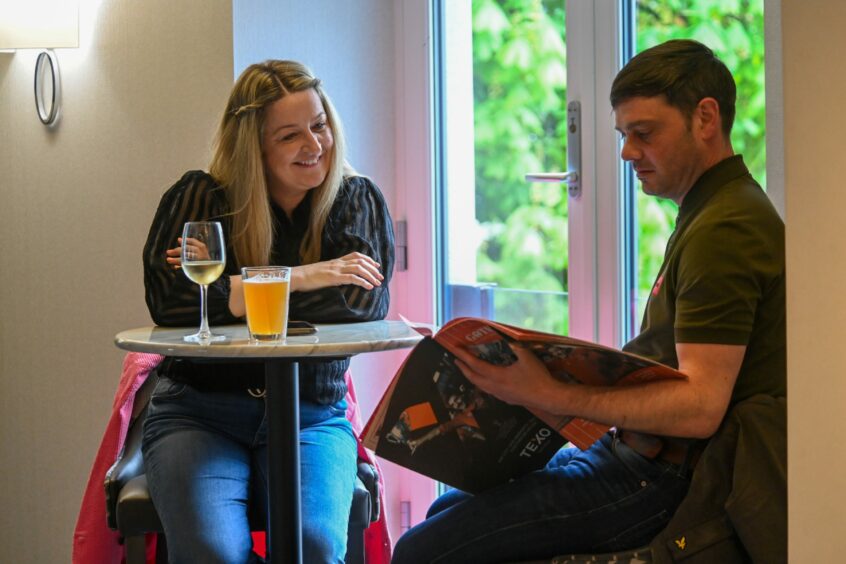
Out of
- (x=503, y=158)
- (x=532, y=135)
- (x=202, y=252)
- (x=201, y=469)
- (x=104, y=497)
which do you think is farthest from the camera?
(x=503, y=158)

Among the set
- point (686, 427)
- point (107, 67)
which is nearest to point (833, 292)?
point (686, 427)

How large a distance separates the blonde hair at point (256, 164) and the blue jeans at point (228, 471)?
1.07 ft

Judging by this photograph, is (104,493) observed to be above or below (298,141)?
below

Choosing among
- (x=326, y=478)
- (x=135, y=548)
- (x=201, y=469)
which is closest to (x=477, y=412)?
(x=326, y=478)

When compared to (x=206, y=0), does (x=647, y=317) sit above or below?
below

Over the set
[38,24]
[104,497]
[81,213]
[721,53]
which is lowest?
[104,497]

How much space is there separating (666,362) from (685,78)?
0.43 m

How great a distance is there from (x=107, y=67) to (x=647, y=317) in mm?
2056

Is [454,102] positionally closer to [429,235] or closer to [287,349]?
[429,235]

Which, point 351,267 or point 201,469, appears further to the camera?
point 351,267

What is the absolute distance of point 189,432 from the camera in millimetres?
2023

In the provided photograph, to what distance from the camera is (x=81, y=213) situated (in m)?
3.17

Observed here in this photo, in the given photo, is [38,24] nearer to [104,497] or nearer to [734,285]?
[104,497]

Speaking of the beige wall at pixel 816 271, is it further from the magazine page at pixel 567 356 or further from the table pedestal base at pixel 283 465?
the table pedestal base at pixel 283 465
